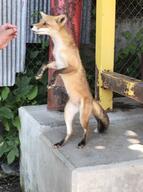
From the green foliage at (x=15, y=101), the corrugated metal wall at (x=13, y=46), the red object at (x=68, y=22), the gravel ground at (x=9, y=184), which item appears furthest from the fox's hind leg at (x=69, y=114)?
the corrugated metal wall at (x=13, y=46)

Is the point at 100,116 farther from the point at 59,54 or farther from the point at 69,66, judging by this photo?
the point at 59,54

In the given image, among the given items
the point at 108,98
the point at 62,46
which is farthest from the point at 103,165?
the point at 108,98

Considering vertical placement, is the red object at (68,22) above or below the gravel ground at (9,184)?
above

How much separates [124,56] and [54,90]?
1.47m

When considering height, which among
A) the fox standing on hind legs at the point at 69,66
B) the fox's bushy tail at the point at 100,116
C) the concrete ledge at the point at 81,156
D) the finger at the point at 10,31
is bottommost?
the concrete ledge at the point at 81,156

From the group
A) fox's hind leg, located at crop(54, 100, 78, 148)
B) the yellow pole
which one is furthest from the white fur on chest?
the yellow pole

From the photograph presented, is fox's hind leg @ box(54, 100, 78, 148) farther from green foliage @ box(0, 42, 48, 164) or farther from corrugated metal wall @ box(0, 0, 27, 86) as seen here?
corrugated metal wall @ box(0, 0, 27, 86)

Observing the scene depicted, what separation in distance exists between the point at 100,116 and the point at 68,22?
101cm

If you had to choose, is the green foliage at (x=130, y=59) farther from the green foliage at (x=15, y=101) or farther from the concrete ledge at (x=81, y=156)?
the green foliage at (x=15, y=101)

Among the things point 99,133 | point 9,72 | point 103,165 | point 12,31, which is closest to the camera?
point 103,165

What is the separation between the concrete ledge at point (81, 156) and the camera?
3061 mm

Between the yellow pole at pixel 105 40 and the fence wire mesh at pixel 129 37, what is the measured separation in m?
1.14

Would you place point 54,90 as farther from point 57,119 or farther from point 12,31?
point 12,31

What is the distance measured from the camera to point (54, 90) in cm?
434
